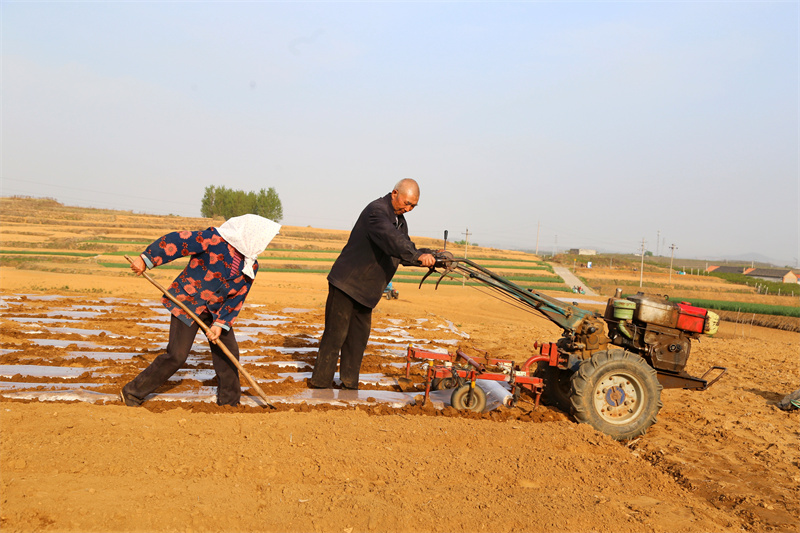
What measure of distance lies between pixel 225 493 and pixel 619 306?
4.22 m

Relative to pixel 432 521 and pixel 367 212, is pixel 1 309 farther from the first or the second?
pixel 432 521

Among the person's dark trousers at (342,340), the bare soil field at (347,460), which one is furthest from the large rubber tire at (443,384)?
the person's dark trousers at (342,340)

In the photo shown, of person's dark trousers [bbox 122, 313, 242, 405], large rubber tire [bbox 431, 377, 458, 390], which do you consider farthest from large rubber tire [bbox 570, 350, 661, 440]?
person's dark trousers [bbox 122, 313, 242, 405]

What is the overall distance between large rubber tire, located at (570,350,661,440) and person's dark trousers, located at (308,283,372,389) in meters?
2.10

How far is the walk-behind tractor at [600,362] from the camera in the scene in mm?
4965

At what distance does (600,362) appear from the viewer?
4957 millimetres

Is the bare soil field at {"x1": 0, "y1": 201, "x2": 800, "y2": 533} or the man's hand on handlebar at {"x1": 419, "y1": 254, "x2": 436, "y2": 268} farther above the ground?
the man's hand on handlebar at {"x1": 419, "y1": 254, "x2": 436, "y2": 268}

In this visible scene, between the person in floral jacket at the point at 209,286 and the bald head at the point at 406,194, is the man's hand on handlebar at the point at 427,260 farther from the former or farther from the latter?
the person in floral jacket at the point at 209,286

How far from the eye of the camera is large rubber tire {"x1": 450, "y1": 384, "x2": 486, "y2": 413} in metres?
5.11

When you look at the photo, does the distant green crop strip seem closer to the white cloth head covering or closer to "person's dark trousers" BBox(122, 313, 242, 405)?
"person's dark trousers" BBox(122, 313, 242, 405)

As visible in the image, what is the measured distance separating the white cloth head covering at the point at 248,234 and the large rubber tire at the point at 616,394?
304cm

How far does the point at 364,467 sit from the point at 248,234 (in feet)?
7.09

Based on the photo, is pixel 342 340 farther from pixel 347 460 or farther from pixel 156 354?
pixel 156 354

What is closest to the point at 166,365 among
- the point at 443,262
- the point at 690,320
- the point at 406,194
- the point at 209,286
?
the point at 209,286
